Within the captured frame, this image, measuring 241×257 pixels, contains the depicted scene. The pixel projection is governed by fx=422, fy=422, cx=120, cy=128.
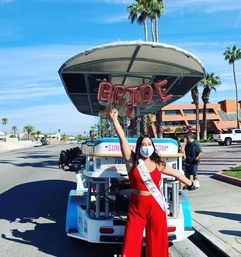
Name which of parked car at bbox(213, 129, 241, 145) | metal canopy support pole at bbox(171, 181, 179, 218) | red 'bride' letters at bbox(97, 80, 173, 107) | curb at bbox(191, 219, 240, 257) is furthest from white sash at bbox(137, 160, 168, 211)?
parked car at bbox(213, 129, 241, 145)

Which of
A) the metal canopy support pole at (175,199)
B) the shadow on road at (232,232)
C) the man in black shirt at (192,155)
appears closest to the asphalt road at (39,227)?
the shadow on road at (232,232)

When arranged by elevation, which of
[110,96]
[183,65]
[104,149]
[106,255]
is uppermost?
[183,65]

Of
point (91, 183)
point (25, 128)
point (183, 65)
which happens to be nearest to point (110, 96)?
point (183, 65)

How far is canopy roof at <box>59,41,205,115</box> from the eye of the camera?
7.94 metres

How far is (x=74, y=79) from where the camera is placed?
10.2 m

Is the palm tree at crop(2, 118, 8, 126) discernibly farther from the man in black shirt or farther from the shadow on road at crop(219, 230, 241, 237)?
the shadow on road at crop(219, 230, 241, 237)

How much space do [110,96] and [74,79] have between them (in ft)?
Answer: 6.29

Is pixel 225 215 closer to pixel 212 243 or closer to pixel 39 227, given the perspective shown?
pixel 212 243

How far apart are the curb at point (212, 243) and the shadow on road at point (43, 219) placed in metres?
1.41

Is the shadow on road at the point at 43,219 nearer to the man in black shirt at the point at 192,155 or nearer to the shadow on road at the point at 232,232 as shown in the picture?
the shadow on road at the point at 232,232

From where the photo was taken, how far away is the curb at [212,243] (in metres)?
5.97

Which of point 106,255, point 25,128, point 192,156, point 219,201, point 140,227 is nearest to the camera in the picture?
point 140,227

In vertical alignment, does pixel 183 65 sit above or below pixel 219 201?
above

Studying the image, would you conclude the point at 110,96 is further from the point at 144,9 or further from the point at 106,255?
the point at 144,9
